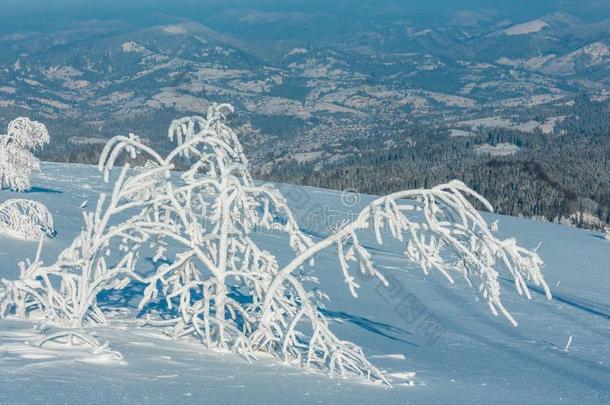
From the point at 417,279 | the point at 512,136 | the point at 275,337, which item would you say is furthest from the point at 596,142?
the point at 275,337

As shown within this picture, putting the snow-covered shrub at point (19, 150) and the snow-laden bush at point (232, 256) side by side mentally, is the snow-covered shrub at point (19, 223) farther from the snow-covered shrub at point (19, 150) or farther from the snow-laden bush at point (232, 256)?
the snow-covered shrub at point (19, 150)

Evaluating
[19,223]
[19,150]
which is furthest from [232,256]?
[19,150]

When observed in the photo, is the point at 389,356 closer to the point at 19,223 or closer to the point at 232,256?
the point at 232,256

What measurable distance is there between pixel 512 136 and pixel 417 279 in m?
134

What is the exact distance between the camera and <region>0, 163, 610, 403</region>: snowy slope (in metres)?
7.59

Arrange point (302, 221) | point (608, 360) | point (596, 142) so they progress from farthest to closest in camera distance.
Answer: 1. point (596, 142)
2. point (302, 221)
3. point (608, 360)

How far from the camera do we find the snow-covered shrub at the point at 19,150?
2758 centimetres

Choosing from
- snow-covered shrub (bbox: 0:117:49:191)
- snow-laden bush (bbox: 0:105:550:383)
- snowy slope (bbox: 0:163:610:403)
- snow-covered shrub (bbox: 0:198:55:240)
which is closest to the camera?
snowy slope (bbox: 0:163:610:403)

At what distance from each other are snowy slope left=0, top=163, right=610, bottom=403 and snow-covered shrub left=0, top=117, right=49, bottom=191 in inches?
248

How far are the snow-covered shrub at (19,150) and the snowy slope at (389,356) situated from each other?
20.6 ft

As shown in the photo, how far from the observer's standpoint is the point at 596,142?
136125mm

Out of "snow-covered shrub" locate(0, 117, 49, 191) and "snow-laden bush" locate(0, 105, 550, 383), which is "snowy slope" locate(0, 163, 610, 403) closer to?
"snow-laden bush" locate(0, 105, 550, 383)

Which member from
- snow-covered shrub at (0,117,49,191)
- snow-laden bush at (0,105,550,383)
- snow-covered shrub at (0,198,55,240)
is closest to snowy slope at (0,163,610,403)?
snow-laden bush at (0,105,550,383)

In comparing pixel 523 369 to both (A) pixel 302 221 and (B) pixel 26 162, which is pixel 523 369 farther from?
(B) pixel 26 162
